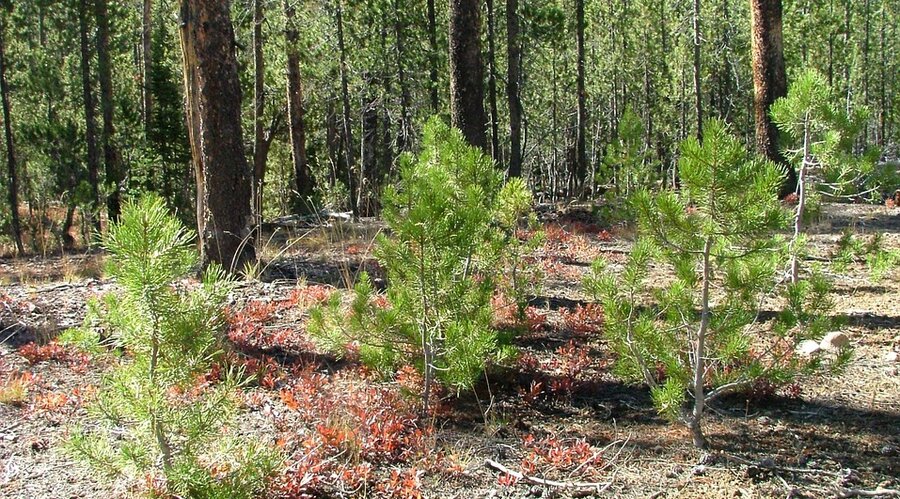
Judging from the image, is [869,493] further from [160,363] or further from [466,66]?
[466,66]

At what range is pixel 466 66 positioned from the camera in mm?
8445

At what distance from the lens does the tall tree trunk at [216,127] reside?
6891 millimetres

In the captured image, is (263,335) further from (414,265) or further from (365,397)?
(414,265)

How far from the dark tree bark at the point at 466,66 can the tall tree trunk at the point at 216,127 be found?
2.50 m

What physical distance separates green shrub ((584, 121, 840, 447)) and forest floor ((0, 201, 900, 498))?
→ 0.43 meters

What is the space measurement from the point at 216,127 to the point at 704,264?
4.91 metres

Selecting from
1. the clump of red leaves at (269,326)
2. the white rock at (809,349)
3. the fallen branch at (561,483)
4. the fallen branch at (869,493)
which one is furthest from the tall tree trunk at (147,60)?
the fallen branch at (869,493)

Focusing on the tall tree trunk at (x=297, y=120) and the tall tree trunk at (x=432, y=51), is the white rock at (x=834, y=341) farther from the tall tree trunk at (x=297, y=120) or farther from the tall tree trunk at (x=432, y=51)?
the tall tree trunk at (x=432, y=51)

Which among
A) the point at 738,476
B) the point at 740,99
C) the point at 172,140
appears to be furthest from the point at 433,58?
the point at 740,99

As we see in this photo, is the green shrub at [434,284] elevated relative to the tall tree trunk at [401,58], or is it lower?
lower

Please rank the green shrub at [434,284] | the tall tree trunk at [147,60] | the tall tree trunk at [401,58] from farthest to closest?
1. the tall tree trunk at [401,58]
2. the tall tree trunk at [147,60]
3. the green shrub at [434,284]

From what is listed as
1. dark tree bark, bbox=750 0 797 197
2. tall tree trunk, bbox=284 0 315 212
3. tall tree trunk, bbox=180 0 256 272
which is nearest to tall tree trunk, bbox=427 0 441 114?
tall tree trunk, bbox=284 0 315 212

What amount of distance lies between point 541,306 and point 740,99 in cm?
3298

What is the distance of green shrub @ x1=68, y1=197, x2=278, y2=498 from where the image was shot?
281 centimetres
